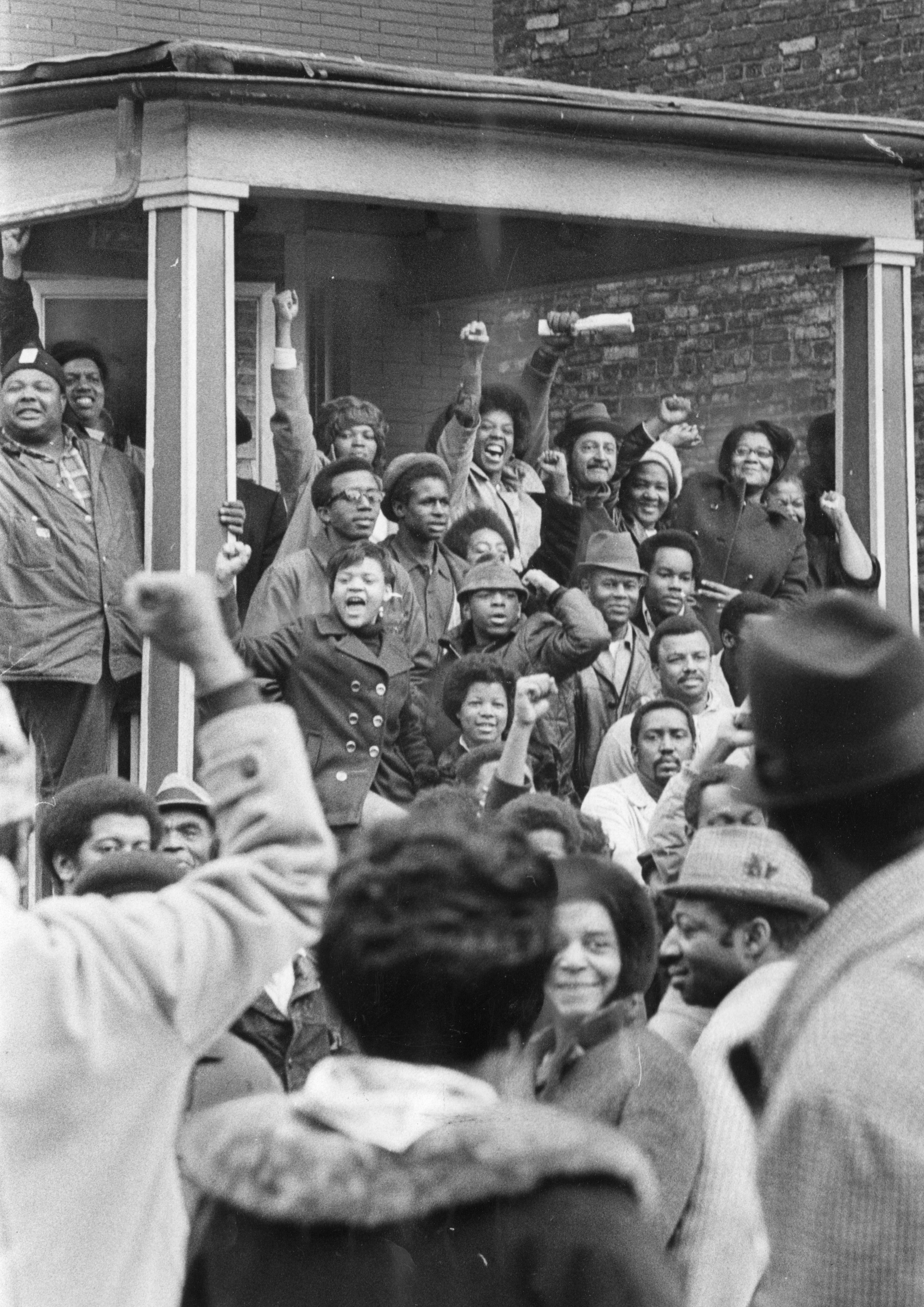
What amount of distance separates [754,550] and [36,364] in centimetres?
308

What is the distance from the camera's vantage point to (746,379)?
1213 centimetres

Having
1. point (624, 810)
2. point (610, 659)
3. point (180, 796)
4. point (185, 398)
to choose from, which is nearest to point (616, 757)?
point (624, 810)

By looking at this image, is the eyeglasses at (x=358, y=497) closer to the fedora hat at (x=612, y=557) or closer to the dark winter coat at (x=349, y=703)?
the dark winter coat at (x=349, y=703)

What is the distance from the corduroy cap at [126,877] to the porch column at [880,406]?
5.05 meters

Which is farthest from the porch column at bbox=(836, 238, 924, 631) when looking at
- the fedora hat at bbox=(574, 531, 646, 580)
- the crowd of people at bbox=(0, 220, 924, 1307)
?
the crowd of people at bbox=(0, 220, 924, 1307)

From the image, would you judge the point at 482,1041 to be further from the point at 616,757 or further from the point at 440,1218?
the point at 616,757

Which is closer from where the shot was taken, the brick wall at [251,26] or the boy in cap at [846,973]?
the boy in cap at [846,973]

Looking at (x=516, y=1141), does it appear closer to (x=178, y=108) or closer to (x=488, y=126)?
(x=178, y=108)

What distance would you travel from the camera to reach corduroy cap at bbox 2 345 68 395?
22.8ft

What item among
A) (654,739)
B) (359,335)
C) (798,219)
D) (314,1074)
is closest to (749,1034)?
(314,1074)

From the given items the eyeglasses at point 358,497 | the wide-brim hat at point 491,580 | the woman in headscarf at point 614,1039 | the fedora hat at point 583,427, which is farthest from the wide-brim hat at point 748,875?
the fedora hat at point 583,427

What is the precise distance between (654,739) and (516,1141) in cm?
466

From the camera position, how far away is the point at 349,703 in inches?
265

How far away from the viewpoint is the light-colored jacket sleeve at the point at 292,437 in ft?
26.1
